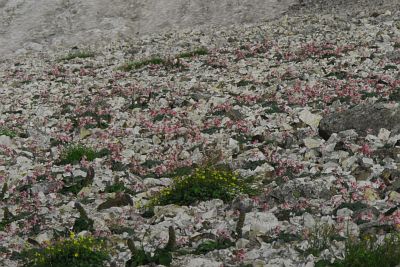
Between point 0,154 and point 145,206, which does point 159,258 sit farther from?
point 0,154

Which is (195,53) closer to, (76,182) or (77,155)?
(77,155)

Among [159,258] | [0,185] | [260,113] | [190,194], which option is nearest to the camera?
[159,258]

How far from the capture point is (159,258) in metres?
9.12

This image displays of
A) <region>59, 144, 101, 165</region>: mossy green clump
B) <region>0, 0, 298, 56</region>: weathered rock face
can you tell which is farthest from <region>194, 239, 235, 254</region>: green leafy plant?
<region>0, 0, 298, 56</region>: weathered rock face

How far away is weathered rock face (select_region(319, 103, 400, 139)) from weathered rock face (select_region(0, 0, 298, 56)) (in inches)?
1144

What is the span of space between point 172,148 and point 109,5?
119 ft

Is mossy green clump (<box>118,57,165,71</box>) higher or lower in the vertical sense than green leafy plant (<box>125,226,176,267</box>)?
lower

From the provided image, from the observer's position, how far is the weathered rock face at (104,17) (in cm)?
4409

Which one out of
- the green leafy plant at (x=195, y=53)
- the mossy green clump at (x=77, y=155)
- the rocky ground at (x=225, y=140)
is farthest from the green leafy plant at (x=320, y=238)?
the green leafy plant at (x=195, y=53)

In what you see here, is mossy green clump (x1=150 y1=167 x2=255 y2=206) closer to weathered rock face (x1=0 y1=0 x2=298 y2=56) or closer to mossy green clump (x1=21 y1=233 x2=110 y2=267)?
mossy green clump (x1=21 y1=233 x2=110 y2=267)

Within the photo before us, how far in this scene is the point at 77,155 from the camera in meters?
15.6

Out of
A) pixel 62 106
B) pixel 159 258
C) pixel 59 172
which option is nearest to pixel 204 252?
pixel 159 258

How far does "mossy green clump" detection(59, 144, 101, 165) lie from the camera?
15531 mm

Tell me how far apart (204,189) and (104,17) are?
125 feet
